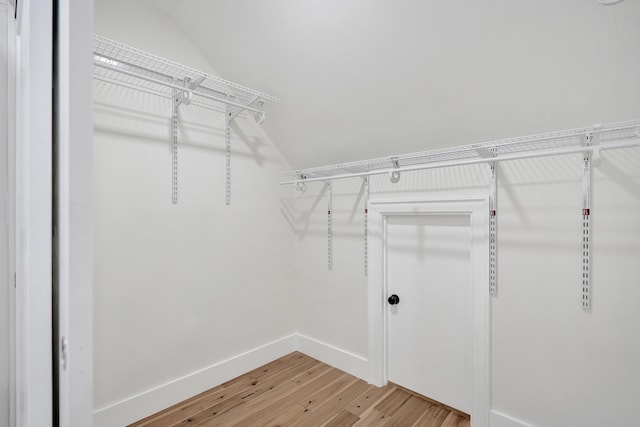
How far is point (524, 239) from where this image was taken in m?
1.90

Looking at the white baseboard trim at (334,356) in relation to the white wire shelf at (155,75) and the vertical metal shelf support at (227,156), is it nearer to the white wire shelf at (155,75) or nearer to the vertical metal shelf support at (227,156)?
the vertical metal shelf support at (227,156)

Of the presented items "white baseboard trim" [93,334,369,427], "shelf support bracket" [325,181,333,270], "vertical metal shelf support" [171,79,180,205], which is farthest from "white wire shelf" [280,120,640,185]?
"white baseboard trim" [93,334,369,427]

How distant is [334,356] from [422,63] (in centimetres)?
252

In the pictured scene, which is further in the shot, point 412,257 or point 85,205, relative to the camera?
point 412,257

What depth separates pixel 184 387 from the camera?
92.5 inches

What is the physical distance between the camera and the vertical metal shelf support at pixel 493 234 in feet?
6.56

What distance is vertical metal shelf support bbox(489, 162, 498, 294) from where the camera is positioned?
2000 millimetres

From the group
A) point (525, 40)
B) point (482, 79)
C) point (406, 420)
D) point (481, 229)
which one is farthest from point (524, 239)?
point (406, 420)

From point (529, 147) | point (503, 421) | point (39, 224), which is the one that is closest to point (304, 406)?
point (503, 421)

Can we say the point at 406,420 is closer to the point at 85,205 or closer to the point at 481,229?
the point at 481,229

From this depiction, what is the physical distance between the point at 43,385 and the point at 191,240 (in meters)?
1.82

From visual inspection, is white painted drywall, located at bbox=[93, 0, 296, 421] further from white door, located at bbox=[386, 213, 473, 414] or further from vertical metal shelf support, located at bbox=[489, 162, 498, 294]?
vertical metal shelf support, located at bbox=[489, 162, 498, 294]

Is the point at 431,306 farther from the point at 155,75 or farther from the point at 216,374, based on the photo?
the point at 155,75

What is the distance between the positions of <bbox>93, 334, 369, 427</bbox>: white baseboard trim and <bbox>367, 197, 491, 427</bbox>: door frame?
10.4 inches
